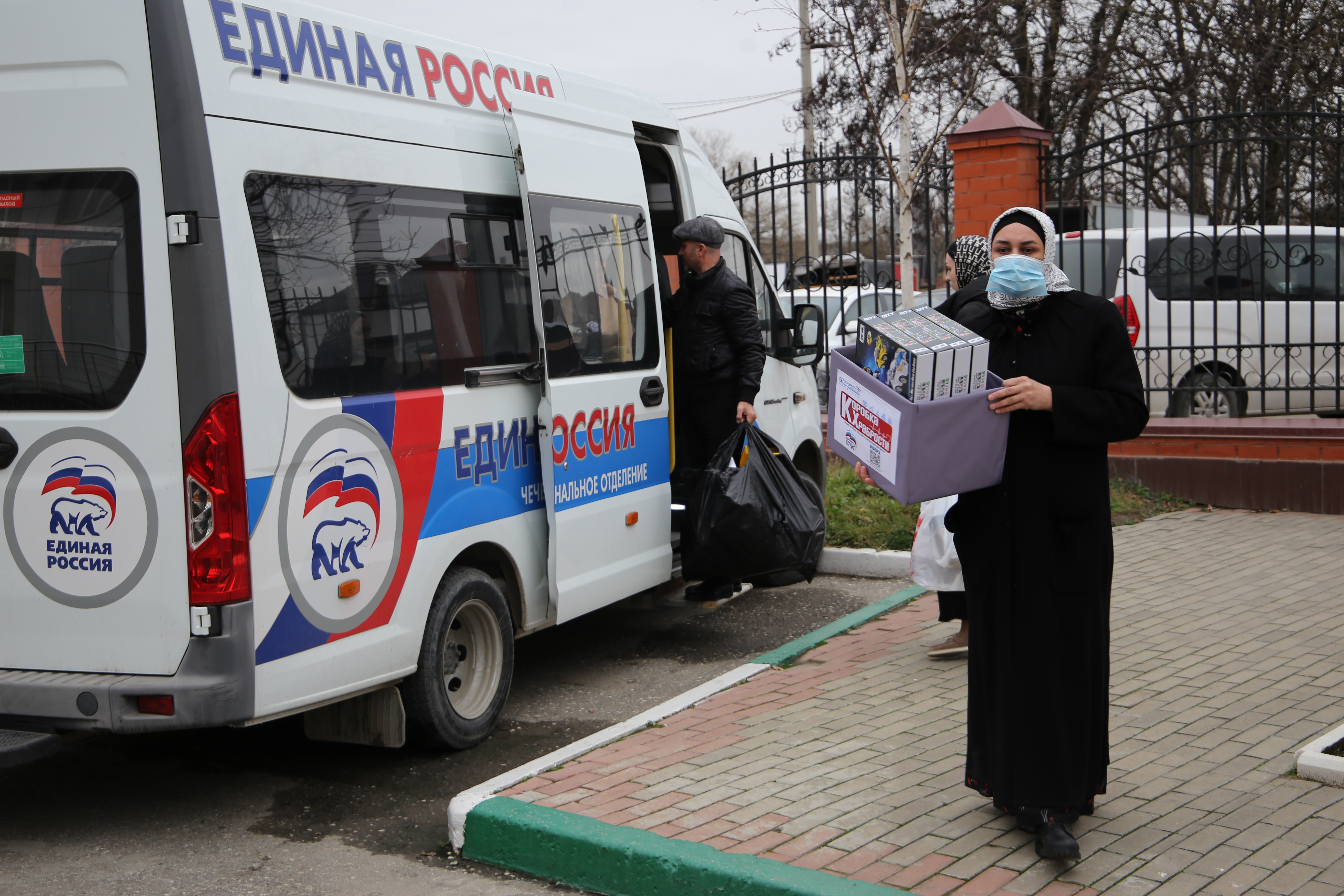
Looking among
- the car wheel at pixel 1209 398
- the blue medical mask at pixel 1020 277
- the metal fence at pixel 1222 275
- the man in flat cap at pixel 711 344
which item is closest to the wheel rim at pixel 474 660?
the man in flat cap at pixel 711 344

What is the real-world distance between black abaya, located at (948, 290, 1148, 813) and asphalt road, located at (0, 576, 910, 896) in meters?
1.47

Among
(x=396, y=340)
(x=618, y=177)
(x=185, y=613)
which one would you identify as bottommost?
(x=185, y=613)

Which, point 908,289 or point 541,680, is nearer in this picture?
point 541,680

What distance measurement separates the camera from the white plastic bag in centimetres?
563

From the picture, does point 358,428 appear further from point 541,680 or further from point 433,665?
point 541,680

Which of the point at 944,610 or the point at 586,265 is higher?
the point at 586,265

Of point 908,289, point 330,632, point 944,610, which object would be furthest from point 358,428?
point 908,289

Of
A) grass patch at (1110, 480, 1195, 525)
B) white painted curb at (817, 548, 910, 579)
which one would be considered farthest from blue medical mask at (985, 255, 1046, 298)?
grass patch at (1110, 480, 1195, 525)

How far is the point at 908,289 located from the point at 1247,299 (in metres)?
3.06

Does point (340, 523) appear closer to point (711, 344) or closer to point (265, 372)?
point (265, 372)

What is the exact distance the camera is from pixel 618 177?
19.1 ft

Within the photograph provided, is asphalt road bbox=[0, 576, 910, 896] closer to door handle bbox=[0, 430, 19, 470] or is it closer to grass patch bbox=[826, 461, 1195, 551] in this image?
door handle bbox=[0, 430, 19, 470]

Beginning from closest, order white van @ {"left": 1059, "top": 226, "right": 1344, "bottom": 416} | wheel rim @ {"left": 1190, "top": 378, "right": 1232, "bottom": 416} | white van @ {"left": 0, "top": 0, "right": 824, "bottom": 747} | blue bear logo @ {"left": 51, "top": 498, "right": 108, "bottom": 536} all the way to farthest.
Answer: white van @ {"left": 0, "top": 0, "right": 824, "bottom": 747}, blue bear logo @ {"left": 51, "top": 498, "right": 108, "bottom": 536}, white van @ {"left": 1059, "top": 226, "right": 1344, "bottom": 416}, wheel rim @ {"left": 1190, "top": 378, "right": 1232, "bottom": 416}

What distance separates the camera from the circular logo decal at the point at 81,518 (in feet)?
12.7
